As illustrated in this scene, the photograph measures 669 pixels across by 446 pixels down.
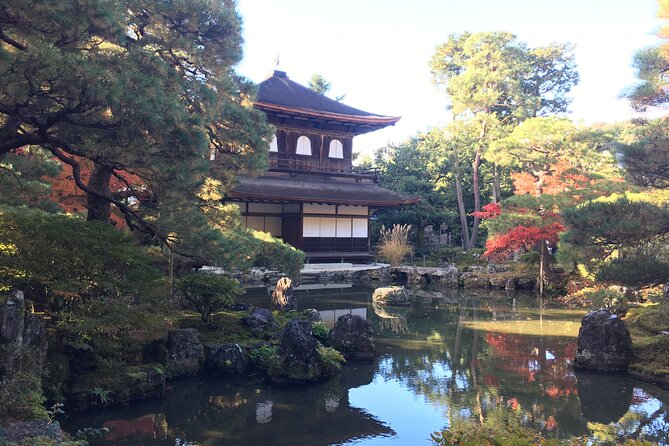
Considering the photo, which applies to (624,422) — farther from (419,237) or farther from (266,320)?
(419,237)

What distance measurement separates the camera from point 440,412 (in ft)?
22.0

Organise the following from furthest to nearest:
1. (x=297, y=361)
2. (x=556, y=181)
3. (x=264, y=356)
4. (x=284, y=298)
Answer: (x=556, y=181) < (x=284, y=298) < (x=264, y=356) < (x=297, y=361)

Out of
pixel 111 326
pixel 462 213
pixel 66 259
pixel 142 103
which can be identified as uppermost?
pixel 462 213

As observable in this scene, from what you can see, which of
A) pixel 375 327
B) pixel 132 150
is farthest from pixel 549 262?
pixel 132 150

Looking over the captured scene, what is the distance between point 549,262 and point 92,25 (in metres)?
19.3

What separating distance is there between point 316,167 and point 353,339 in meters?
16.0

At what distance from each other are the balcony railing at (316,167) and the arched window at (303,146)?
411 mm

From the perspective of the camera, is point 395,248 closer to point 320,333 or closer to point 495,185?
point 495,185

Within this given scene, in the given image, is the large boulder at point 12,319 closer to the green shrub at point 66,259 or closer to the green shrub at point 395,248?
the green shrub at point 66,259

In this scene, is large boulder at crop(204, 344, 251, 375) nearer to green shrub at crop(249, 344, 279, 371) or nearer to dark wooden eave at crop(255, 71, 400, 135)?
green shrub at crop(249, 344, 279, 371)

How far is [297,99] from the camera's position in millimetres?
25078

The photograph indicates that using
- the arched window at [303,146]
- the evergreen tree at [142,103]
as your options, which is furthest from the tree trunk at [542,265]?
the evergreen tree at [142,103]

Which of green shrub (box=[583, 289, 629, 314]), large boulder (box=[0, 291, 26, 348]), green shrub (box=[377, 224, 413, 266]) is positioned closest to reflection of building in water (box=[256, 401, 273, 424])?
large boulder (box=[0, 291, 26, 348])

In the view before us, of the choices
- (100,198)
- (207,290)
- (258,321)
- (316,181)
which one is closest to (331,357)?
(258,321)
